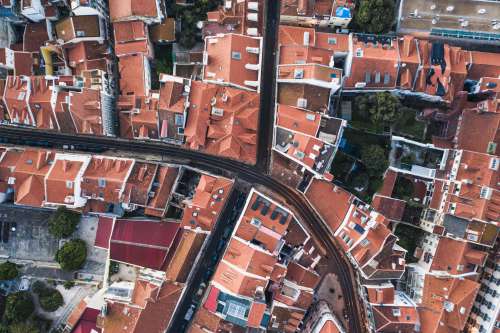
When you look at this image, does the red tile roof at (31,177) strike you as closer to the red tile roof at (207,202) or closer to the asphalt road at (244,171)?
the asphalt road at (244,171)

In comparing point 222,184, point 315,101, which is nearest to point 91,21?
point 222,184

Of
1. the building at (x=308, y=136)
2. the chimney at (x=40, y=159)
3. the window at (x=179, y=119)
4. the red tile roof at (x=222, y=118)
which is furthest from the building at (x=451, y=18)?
the chimney at (x=40, y=159)

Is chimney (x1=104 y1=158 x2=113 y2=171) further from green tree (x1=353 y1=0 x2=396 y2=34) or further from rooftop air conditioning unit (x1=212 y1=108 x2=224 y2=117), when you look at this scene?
green tree (x1=353 y1=0 x2=396 y2=34)

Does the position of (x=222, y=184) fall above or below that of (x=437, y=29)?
below

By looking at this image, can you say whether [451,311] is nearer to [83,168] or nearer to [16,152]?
[83,168]

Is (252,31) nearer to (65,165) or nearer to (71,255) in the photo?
(65,165)
